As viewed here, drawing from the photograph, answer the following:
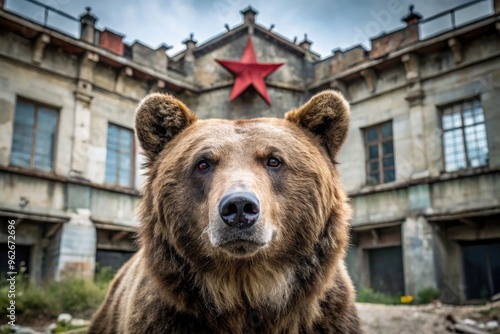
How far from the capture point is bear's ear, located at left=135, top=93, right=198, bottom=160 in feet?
12.1

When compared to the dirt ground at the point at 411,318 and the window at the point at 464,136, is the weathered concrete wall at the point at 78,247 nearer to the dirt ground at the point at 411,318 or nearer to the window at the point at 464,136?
the dirt ground at the point at 411,318

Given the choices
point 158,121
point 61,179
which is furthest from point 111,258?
point 158,121

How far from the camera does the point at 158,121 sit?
3.78 metres

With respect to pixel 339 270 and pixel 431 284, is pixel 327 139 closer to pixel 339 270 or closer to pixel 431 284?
pixel 339 270

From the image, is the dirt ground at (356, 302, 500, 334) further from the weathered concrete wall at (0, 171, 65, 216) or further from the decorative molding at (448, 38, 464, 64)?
the weathered concrete wall at (0, 171, 65, 216)

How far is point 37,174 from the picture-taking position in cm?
1409

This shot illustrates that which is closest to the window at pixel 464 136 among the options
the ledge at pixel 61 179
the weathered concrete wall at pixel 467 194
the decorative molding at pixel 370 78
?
the weathered concrete wall at pixel 467 194

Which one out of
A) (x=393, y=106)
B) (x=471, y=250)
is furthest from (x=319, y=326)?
(x=393, y=106)

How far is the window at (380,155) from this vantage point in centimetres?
1716

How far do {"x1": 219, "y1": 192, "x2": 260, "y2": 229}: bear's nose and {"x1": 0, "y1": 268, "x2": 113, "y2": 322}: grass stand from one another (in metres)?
8.73

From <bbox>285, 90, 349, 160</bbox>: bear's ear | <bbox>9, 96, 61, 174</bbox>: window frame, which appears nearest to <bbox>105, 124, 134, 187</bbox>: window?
<bbox>9, 96, 61, 174</bbox>: window frame

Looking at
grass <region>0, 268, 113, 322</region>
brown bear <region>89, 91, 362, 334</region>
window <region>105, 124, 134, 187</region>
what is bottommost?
grass <region>0, 268, 113, 322</region>

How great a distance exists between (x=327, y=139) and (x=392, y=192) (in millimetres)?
13516

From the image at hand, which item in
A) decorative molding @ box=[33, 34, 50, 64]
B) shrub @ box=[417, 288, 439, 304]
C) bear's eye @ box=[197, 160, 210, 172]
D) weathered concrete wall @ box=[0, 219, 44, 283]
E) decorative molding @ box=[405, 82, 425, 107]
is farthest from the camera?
decorative molding @ box=[405, 82, 425, 107]
